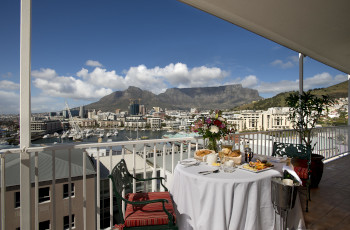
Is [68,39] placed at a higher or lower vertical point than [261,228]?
higher

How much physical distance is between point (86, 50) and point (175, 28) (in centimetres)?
366

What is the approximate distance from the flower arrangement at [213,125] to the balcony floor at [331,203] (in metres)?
1.64

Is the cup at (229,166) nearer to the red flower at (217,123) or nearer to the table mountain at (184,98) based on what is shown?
the red flower at (217,123)

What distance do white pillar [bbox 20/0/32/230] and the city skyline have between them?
0.37 feet

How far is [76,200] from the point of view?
2141 mm

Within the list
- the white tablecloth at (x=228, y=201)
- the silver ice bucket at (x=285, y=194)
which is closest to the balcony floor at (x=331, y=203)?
the white tablecloth at (x=228, y=201)

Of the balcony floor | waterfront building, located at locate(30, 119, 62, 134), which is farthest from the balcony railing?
the balcony floor

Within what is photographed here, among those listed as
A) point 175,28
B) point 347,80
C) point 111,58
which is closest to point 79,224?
point 111,58

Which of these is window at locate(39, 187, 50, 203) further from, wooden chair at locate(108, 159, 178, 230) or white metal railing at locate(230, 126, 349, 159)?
white metal railing at locate(230, 126, 349, 159)

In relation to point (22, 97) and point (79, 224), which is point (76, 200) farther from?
point (22, 97)

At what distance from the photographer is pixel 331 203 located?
2.88 metres

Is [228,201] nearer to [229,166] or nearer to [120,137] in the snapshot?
[229,166]

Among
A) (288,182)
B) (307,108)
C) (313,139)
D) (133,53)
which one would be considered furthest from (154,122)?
(133,53)

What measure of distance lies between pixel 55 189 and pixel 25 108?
3.12 ft
